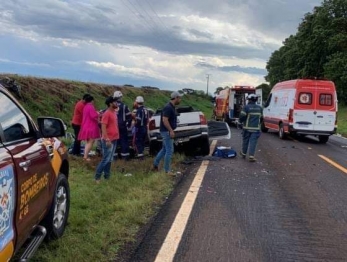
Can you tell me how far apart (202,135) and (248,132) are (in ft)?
4.92

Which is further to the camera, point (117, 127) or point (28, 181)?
point (117, 127)

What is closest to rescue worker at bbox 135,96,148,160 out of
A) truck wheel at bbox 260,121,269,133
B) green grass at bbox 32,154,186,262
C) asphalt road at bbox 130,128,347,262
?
asphalt road at bbox 130,128,347,262

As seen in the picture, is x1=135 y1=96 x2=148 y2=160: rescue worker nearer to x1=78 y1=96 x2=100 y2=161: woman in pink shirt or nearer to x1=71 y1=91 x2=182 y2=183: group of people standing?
x1=71 y1=91 x2=182 y2=183: group of people standing

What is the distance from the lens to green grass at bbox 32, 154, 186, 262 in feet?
15.2

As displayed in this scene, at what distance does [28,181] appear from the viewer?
372 cm

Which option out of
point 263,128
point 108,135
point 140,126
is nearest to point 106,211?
point 108,135

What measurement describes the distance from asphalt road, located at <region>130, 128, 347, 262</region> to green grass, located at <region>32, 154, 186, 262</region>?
10.1 inches

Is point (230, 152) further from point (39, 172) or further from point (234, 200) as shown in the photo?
point (39, 172)

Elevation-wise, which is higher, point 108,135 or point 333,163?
point 108,135

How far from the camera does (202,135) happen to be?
38.1 feet

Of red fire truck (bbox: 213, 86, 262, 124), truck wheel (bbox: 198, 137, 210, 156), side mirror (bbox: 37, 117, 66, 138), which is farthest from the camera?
red fire truck (bbox: 213, 86, 262, 124)

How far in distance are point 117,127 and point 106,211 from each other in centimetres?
258

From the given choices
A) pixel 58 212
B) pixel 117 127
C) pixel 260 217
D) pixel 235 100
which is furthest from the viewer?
pixel 235 100

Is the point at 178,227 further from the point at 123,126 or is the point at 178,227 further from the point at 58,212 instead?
the point at 123,126
